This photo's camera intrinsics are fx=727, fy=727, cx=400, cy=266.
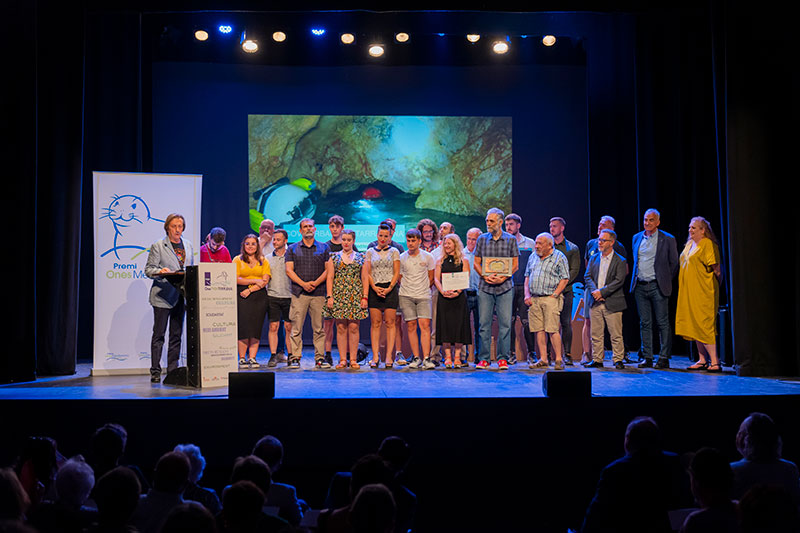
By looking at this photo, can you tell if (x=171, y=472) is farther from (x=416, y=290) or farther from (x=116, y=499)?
(x=416, y=290)

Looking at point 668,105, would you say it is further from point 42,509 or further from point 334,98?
point 42,509

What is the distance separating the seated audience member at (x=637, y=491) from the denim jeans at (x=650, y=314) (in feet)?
14.9

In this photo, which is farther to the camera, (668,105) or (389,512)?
Answer: (668,105)

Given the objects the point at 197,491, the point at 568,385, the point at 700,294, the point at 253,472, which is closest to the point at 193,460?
the point at 197,491

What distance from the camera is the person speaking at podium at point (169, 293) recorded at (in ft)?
22.0

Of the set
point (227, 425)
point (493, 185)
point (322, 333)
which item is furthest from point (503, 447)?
point (493, 185)

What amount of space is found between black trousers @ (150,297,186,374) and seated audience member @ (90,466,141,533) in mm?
4198

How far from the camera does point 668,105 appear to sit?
10.0 metres

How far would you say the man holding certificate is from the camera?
7637mm


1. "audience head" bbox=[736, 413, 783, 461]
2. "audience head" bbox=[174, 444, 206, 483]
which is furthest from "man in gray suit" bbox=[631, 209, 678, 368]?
"audience head" bbox=[174, 444, 206, 483]

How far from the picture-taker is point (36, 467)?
11.8ft

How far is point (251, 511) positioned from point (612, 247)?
6242mm

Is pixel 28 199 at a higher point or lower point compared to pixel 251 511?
higher

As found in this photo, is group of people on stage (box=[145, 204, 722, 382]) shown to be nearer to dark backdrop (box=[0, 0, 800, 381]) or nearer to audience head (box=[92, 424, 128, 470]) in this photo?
dark backdrop (box=[0, 0, 800, 381])
